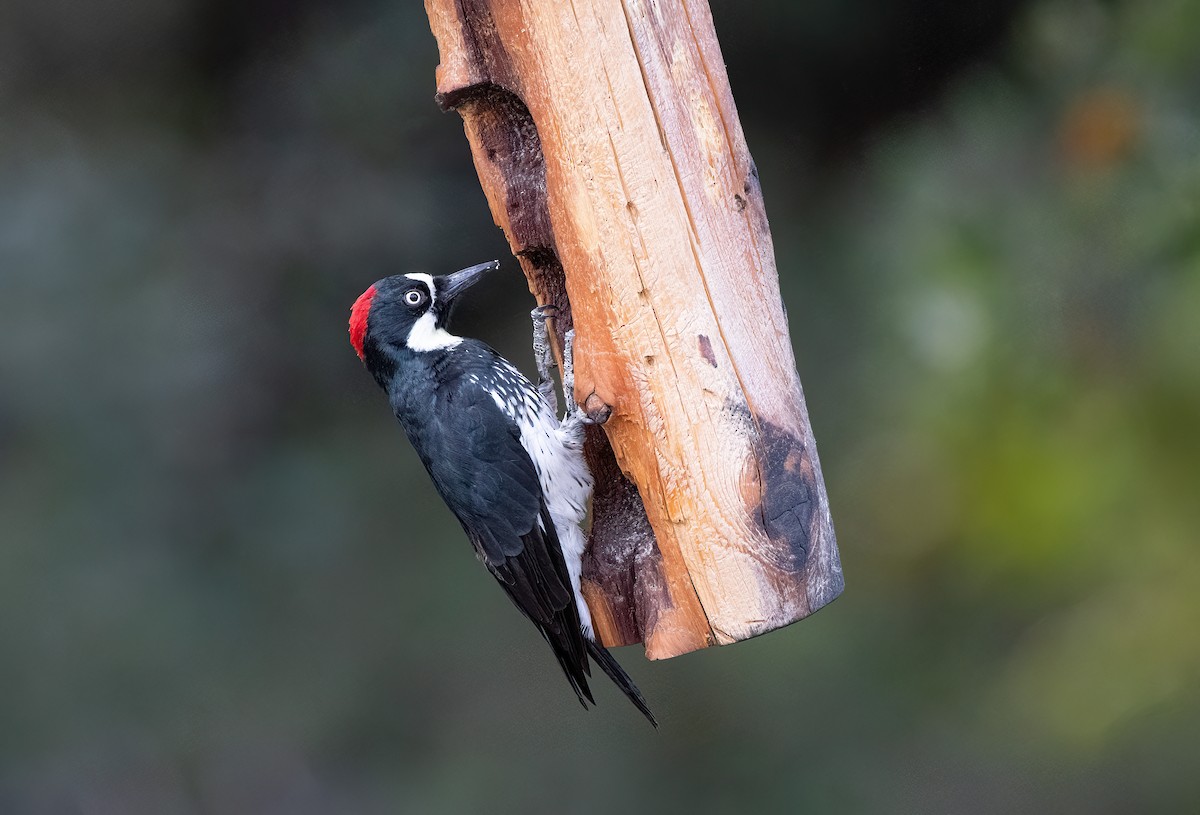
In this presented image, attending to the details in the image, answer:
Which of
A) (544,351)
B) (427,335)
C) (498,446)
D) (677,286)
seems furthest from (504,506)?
(677,286)

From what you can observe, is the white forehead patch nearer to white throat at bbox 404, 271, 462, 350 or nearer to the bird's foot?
white throat at bbox 404, 271, 462, 350

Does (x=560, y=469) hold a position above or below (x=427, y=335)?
below

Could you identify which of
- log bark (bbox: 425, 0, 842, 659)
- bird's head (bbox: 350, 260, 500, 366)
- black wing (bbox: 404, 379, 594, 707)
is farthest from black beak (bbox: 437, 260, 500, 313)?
log bark (bbox: 425, 0, 842, 659)

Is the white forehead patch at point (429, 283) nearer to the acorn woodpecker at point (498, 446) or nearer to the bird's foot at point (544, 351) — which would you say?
the acorn woodpecker at point (498, 446)

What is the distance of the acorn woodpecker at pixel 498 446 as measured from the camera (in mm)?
2553

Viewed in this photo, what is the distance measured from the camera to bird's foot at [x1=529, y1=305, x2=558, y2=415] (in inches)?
100

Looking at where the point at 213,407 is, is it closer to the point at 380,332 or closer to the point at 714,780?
the point at 380,332

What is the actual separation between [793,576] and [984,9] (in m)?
2.13

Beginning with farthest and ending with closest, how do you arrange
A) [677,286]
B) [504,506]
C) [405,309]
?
[405,309]
[504,506]
[677,286]

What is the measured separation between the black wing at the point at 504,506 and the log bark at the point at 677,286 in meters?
0.33

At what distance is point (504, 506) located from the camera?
8.56 ft

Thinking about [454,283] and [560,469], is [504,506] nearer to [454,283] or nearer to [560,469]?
[560,469]

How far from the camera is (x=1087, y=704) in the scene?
3.23m

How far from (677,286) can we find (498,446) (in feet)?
2.22
